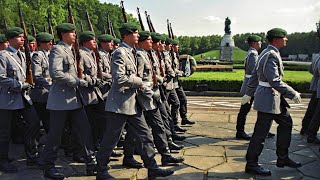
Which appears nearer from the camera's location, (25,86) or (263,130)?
(263,130)

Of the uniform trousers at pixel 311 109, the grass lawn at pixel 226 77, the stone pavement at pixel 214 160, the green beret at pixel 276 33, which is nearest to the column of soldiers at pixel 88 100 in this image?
the stone pavement at pixel 214 160

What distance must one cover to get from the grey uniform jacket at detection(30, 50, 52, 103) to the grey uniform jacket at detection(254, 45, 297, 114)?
3.44 m

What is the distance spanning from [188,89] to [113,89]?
39.1ft

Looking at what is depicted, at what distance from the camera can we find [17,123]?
6973mm

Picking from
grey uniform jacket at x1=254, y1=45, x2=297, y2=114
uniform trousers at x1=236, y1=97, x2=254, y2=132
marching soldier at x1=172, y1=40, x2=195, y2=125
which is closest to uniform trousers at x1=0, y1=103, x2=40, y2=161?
grey uniform jacket at x1=254, y1=45, x2=297, y2=114

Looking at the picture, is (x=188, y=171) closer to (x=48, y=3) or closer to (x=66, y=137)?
(x=66, y=137)

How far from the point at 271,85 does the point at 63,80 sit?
9.43ft

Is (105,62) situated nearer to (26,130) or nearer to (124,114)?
(26,130)

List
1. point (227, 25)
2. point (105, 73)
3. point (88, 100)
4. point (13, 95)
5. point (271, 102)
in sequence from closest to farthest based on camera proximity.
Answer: point (271, 102) < point (13, 95) < point (88, 100) < point (105, 73) < point (227, 25)

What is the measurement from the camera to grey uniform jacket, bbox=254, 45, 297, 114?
5.08 meters

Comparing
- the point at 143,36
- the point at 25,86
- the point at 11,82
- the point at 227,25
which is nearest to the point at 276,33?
the point at 143,36

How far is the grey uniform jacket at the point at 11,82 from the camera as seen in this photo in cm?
533

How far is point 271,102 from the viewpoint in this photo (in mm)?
5180

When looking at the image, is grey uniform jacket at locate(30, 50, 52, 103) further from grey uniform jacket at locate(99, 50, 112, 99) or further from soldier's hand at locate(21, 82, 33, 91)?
grey uniform jacket at locate(99, 50, 112, 99)
